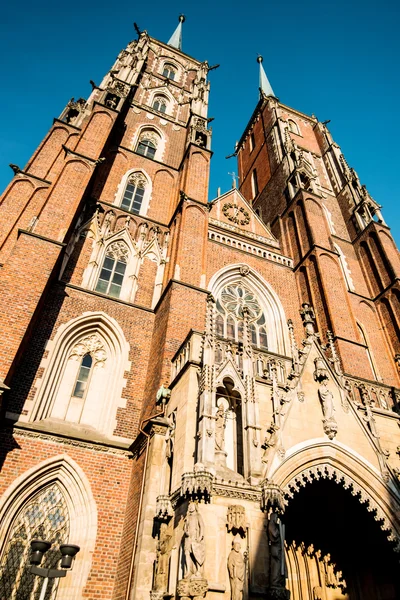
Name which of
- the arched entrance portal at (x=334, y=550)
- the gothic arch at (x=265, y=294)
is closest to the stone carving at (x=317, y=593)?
the arched entrance portal at (x=334, y=550)

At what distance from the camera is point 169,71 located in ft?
90.7

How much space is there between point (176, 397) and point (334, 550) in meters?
5.33

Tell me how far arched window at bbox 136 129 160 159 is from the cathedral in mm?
1509

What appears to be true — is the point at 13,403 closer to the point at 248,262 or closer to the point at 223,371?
the point at 223,371

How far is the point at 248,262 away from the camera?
1650cm

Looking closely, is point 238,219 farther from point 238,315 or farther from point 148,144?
point 238,315

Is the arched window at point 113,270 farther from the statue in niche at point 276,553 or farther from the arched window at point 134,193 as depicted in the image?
the statue in niche at point 276,553

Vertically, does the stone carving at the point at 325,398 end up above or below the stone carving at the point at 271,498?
above

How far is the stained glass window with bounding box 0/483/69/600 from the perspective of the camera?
771 cm

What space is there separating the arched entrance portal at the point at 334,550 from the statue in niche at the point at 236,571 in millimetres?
3479

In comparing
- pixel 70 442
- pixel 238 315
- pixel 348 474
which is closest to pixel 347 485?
pixel 348 474

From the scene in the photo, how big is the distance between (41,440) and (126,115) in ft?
55.0

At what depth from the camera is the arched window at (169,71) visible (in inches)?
1075

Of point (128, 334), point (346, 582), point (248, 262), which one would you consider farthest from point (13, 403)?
point (248, 262)
